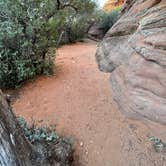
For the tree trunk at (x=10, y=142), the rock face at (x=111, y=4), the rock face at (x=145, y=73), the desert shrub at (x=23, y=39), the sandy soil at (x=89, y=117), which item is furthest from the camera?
the rock face at (x=111, y=4)

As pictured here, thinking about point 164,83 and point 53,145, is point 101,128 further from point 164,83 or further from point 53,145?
point 164,83

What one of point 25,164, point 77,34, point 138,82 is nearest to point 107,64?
point 138,82

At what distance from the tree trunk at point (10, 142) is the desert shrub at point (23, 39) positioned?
2057 mm

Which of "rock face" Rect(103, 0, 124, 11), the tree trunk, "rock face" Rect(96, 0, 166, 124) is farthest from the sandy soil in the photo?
"rock face" Rect(103, 0, 124, 11)

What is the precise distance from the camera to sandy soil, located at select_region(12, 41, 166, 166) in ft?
10.1

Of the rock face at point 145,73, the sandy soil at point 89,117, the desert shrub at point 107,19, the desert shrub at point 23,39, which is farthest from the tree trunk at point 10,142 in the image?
the desert shrub at point 107,19

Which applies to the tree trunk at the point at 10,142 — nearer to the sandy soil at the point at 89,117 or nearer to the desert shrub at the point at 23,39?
the sandy soil at the point at 89,117

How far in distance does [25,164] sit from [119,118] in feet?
5.11

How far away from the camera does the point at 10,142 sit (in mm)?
2305

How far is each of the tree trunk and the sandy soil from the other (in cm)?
84

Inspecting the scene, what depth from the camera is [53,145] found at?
3.14m

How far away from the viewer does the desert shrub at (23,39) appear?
14.3 feet

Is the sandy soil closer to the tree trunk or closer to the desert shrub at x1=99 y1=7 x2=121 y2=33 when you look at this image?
the tree trunk

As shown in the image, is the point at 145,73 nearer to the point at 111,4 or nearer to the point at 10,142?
the point at 10,142
